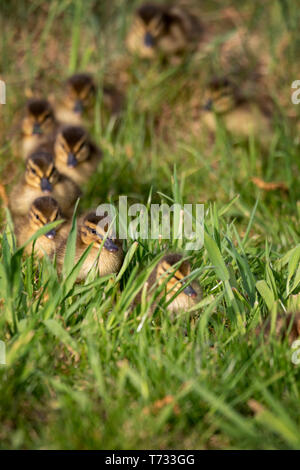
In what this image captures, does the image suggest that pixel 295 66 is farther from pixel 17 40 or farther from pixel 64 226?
pixel 64 226

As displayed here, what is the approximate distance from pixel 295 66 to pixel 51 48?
197cm

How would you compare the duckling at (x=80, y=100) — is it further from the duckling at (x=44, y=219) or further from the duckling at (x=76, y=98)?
the duckling at (x=44, y=219)

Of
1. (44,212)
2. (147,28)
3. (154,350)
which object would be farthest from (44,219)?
(147,28)

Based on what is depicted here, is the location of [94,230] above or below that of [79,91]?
below

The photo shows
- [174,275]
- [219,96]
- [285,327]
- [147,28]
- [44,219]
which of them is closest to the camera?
[285,327]

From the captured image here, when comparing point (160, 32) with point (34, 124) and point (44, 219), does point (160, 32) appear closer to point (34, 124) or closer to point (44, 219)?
point (34, 124)

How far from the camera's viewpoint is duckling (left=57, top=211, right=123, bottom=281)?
2.91m

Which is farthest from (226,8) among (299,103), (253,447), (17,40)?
(253,447)

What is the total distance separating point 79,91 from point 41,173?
4.51 feet

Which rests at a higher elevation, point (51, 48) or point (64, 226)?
point (51, 48)

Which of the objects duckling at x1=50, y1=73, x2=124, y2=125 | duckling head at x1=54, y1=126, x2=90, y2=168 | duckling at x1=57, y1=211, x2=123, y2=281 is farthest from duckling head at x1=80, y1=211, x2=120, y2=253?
duckling at x1=50, y1=73, x2=124, y2=125

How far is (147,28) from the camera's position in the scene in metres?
5.66

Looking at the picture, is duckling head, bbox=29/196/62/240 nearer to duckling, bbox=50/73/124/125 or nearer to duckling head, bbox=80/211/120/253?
duckling head, bbox=80/211/120/253

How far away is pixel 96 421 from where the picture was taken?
199cm
